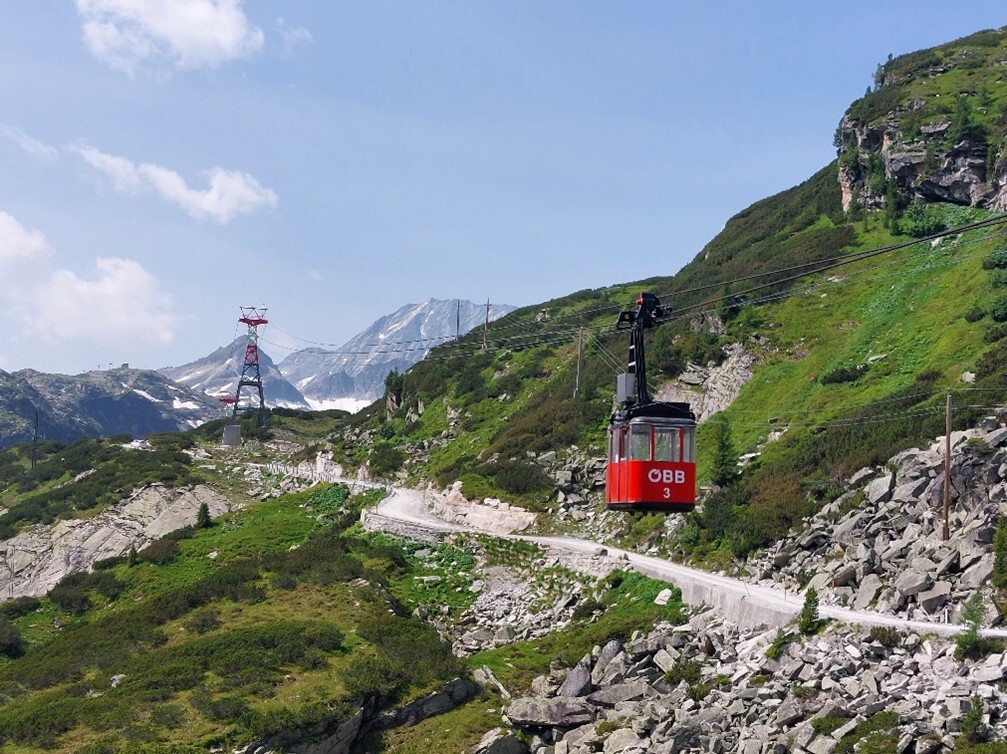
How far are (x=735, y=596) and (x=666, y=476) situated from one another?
12.8 m

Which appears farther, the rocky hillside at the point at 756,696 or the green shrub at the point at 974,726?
the rocky hillside at the point at 756,696

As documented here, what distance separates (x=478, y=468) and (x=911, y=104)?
49.8m

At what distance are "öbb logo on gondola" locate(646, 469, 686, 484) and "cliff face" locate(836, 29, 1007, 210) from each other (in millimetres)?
51541

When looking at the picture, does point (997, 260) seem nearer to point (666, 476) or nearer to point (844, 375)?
point (844, 375)

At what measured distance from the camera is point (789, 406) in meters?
59.1

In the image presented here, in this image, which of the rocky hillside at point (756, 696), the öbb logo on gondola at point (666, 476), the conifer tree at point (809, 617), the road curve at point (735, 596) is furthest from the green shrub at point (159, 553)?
the öbb logo on gondola at point (666, 476)

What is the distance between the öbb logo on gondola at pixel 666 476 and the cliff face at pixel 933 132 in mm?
51541

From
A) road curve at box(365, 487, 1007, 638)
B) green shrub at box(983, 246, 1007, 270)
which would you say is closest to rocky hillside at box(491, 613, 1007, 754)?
road curve at box(365, 487, 1007, 638)

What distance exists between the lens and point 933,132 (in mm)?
75500

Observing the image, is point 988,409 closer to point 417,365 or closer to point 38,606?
point 38,606

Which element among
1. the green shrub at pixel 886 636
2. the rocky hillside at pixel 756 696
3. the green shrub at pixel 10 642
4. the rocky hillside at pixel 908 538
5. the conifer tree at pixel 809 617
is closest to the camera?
the rocky hillside at pixel 756 696

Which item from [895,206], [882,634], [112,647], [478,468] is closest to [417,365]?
[478,468]

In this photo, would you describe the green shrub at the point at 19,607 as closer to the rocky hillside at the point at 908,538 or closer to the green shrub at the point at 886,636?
the rocky hillside at the point at 908,538

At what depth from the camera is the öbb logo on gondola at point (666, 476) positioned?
27578 mm
